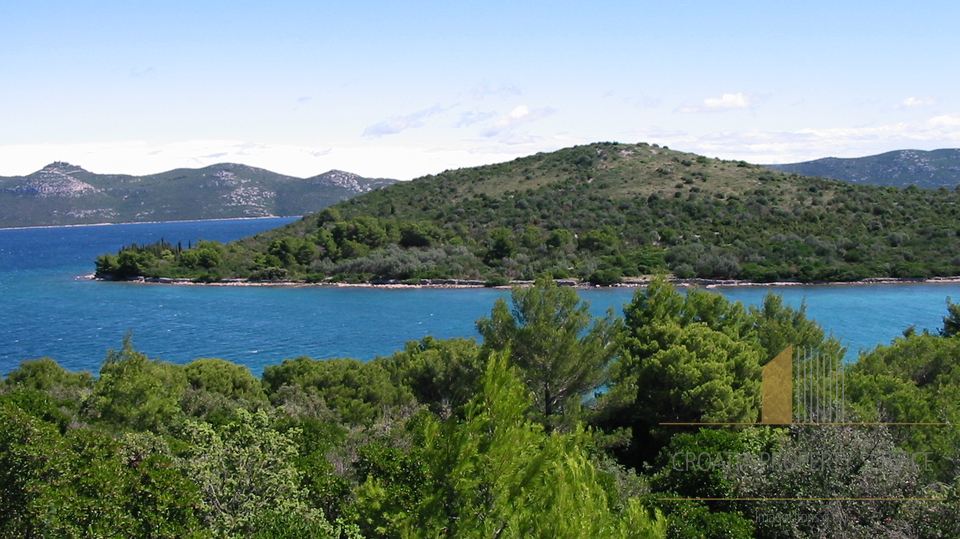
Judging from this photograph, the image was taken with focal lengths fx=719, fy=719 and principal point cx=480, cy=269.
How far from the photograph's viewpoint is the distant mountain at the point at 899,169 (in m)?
110

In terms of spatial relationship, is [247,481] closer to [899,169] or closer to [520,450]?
[520,450]

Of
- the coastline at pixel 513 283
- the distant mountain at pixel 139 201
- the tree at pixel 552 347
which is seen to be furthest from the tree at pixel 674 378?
the distant mountain at pixel 139 201

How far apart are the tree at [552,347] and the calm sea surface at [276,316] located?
16550 millimetres

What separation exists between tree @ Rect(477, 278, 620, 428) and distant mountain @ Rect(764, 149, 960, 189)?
351 feet

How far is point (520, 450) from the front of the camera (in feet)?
21.2

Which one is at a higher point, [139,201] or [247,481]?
[139,201]

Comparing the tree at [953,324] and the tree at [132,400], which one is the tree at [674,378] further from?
the tree at [953,324]

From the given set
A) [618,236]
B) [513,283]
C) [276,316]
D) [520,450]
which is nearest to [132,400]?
[520,450]

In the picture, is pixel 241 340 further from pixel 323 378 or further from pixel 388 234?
pixel 388 234

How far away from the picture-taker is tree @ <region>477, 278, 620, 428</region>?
52.7ft

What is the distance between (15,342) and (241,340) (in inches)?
439

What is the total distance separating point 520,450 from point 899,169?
427ft

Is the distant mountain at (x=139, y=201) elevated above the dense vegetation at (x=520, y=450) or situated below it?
above

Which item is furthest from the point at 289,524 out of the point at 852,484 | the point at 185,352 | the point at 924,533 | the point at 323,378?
the point at 185,352
